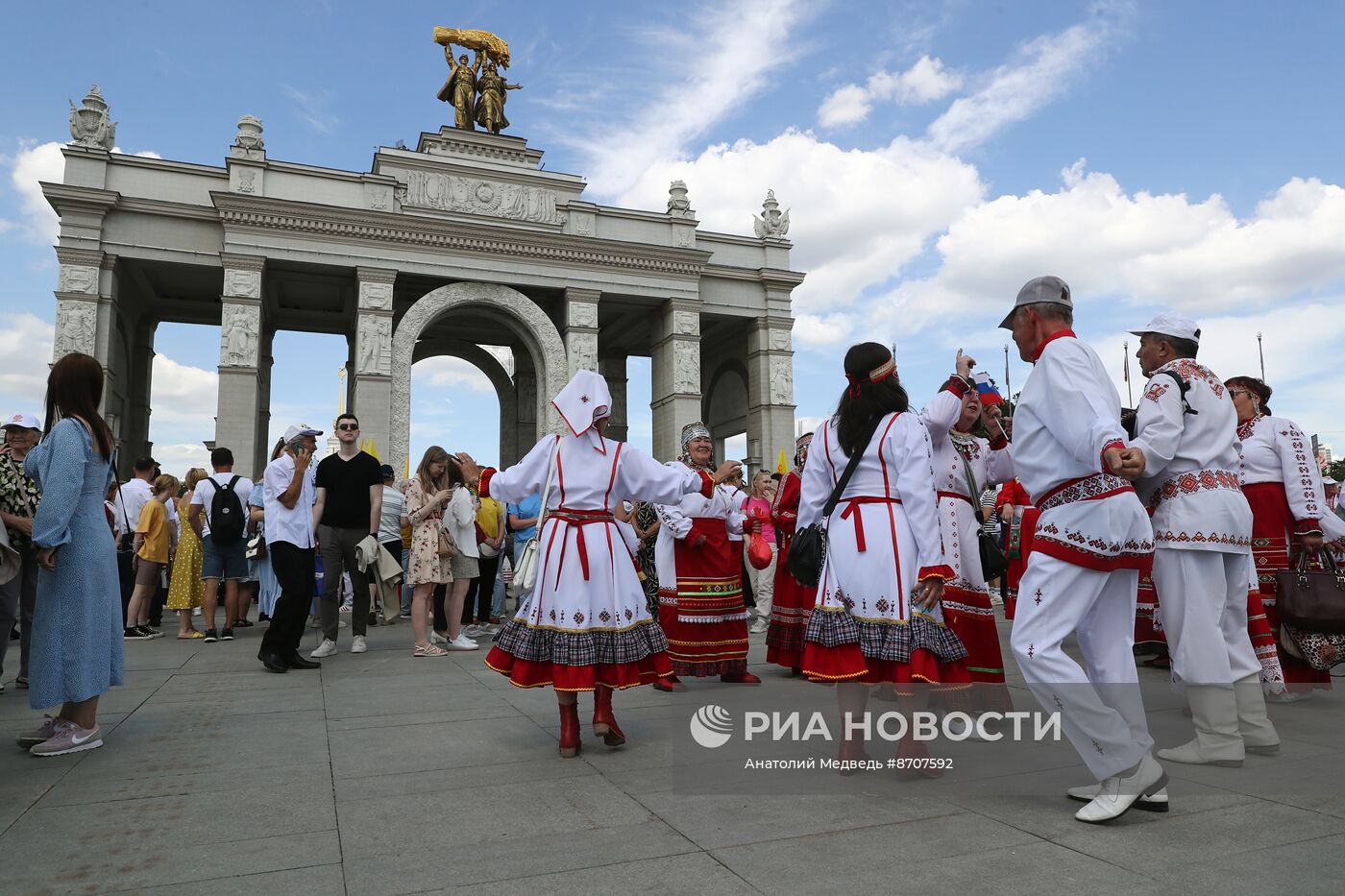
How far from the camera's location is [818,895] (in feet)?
8.27

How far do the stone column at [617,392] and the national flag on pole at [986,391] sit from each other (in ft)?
88.1

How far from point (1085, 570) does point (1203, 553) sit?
1170 mm

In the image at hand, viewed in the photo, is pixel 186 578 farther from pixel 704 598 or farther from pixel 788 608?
pixel 788 608

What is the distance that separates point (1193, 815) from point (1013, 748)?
111 centimetres

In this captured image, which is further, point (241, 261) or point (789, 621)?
point (241, 261)

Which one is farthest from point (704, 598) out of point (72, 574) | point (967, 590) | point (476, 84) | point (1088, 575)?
point (476, 84)

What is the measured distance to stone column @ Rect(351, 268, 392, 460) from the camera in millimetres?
23250

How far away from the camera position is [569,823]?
10.6ft

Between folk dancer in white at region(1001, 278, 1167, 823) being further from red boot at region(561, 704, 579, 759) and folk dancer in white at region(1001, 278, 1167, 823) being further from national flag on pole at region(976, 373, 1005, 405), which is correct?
red boot at region(561, 704, 579, 759)

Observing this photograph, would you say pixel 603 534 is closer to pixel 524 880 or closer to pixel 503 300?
pixel 524 880

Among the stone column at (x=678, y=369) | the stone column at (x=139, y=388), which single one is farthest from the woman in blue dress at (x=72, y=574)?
the stone column at (x=139, y=388)

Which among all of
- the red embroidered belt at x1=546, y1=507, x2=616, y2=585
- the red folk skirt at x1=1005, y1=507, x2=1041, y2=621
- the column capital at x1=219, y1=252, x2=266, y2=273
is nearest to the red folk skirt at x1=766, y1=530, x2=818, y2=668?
the red folk skirt at x1=1005, y1=507, x2=1041, y2=621

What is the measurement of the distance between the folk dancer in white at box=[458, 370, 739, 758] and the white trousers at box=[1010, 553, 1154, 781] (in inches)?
75.7

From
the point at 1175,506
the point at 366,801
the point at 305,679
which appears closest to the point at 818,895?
the point at 366,801
